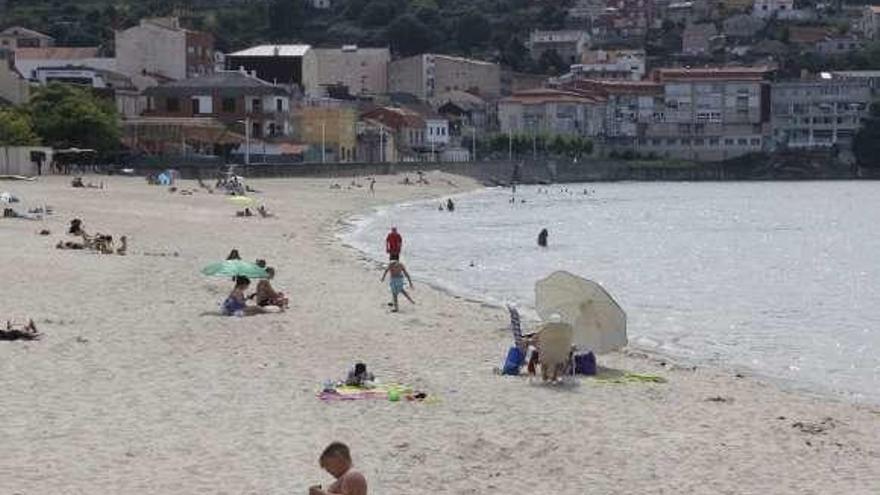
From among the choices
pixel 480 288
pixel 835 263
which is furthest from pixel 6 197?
pixel 835 263

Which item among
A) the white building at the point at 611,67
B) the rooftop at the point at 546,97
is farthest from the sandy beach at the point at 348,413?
the white building at the point at 611,67

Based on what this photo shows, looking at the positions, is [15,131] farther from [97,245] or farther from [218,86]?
[97,245]

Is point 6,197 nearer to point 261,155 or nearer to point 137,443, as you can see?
point 137,443

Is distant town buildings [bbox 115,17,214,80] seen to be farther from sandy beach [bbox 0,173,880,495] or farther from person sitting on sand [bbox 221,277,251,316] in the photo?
person sitting on sand [bbox 221,277,251,316]

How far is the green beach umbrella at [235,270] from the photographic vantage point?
21344mm

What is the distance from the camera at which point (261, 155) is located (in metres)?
86.1

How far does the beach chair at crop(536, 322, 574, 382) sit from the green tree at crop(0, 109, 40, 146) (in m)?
49.6

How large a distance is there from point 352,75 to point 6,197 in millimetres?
98272

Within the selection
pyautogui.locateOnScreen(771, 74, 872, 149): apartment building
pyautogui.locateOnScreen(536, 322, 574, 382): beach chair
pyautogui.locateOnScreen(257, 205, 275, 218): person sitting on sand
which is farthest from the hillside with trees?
pyautogui.locateOnScreen(536, 322, 574, 382): beach chair

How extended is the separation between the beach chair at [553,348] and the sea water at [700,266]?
10.8 ft

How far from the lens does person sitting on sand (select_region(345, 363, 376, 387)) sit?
14587mm

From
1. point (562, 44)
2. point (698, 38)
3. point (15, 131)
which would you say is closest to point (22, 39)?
point (15, 131)

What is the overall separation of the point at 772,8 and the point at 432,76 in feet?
224

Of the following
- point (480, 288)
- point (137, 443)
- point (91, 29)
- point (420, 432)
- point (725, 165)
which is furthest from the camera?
point (91, 29)
